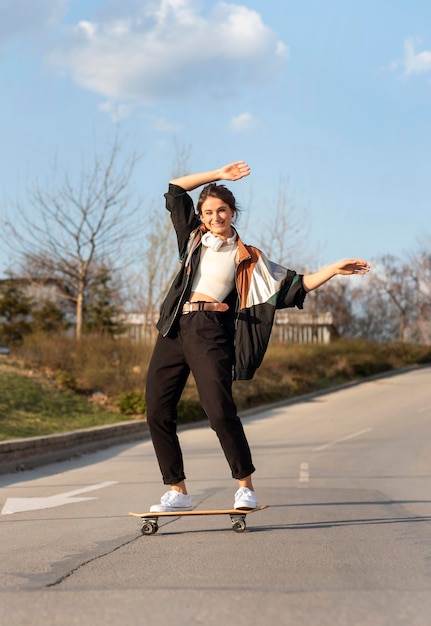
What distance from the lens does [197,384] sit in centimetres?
573

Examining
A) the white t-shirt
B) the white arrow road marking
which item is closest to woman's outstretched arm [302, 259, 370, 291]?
the white t-shirt

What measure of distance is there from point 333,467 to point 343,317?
55.4m

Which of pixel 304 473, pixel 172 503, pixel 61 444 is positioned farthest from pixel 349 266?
pixel 61 444

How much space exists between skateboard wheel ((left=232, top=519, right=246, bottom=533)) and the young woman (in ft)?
0.33

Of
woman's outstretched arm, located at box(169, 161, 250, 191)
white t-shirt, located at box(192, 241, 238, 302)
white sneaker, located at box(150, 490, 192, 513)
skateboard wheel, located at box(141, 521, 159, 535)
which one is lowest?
skateboard wheel, located at box(141, 521, 159, 535)

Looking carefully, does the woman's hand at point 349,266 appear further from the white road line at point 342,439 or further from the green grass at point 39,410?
the white road line at point 342,439

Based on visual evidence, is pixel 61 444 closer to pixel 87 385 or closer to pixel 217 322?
pixel 87 385

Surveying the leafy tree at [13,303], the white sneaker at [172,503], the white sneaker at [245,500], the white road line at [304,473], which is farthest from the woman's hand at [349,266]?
the leafy tree at [13,303]

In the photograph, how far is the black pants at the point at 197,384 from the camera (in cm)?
562

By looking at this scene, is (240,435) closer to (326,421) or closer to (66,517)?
(66,517)

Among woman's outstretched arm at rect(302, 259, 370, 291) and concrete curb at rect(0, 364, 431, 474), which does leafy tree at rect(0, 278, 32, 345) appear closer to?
concrete curb at rect(0, 364, 431, 474)

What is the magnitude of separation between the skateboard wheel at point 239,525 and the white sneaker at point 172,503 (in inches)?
14.7

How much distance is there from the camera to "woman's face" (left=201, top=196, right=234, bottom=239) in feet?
19.1

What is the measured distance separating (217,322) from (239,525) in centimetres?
126
